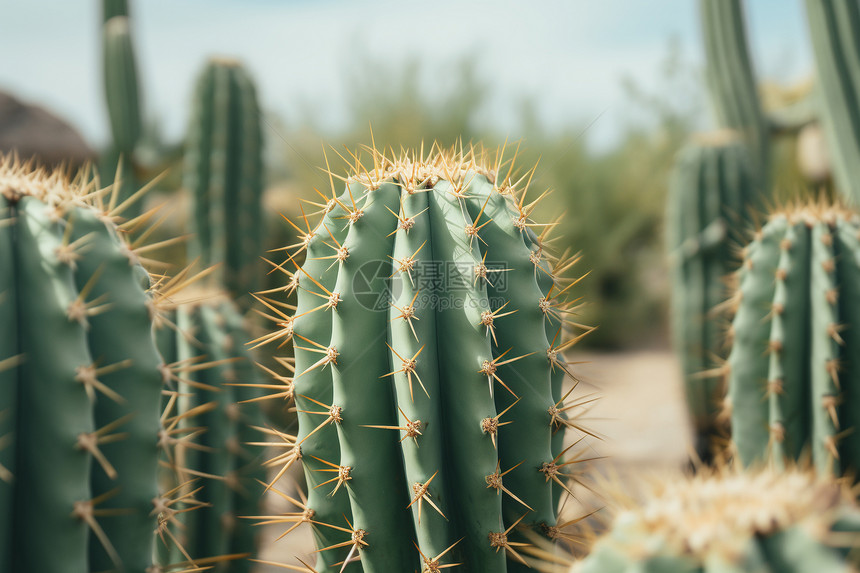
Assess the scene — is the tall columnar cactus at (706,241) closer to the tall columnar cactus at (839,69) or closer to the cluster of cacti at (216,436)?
the tall columnar cactus at (839,69)

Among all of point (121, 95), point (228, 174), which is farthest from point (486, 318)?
point (121, 95)

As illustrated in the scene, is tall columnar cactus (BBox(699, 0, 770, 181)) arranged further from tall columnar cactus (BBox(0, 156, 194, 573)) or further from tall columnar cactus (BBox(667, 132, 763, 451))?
tall columnar cactus (BBox(0, 156, 194, 573))

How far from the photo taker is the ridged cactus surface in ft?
3.87

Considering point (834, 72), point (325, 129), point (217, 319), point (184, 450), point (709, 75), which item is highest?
point (325, 129)

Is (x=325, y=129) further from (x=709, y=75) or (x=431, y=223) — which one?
(x=431, y=223)

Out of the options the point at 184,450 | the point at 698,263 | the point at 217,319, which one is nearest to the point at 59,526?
the point at 184,450

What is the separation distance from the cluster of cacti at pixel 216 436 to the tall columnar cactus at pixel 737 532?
62.4 inches

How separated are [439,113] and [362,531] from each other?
29.6ft

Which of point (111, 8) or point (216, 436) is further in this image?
point (111, 8)

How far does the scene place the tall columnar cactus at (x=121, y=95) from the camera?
479 cm

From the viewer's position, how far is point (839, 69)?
343 cm

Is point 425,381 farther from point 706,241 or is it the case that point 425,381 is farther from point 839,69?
point 706,241

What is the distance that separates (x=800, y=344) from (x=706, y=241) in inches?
98.9

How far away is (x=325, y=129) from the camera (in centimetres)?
953
